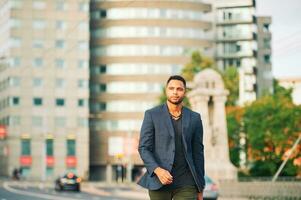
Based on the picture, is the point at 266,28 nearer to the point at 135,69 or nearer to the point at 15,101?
the point at 135,69

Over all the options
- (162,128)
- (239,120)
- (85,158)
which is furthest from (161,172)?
(85,158)

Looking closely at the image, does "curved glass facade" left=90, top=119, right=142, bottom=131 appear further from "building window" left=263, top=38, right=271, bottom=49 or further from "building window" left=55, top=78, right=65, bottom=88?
"building window" left=263, top=38, right=271, bottom=49

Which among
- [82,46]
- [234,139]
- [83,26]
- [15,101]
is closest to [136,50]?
[82,46]

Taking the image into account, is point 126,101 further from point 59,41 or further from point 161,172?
point 161,172

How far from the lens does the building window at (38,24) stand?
112375 mm

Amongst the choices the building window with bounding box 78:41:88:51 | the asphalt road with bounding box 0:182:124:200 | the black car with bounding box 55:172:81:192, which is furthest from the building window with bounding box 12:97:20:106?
the asphalt road with bounding box 0:182:124:200

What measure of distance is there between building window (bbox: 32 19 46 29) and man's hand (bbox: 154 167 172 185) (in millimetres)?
106531

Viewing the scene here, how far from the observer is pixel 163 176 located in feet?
23.1

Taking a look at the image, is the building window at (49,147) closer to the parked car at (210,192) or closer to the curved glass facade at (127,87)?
the curved glass facade at (127,87)

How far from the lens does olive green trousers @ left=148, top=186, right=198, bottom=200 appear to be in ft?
23.6

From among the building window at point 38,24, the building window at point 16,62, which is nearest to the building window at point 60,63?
the building window at point 38,24

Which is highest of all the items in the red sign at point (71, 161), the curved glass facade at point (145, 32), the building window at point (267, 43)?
the curved glass facade at point (145, 32)

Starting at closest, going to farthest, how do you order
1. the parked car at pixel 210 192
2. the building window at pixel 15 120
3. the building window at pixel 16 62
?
the parked car at pixel 210 192, the building window at pixel 16 62, the building window at pixel 15 120

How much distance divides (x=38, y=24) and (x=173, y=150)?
107 meters
